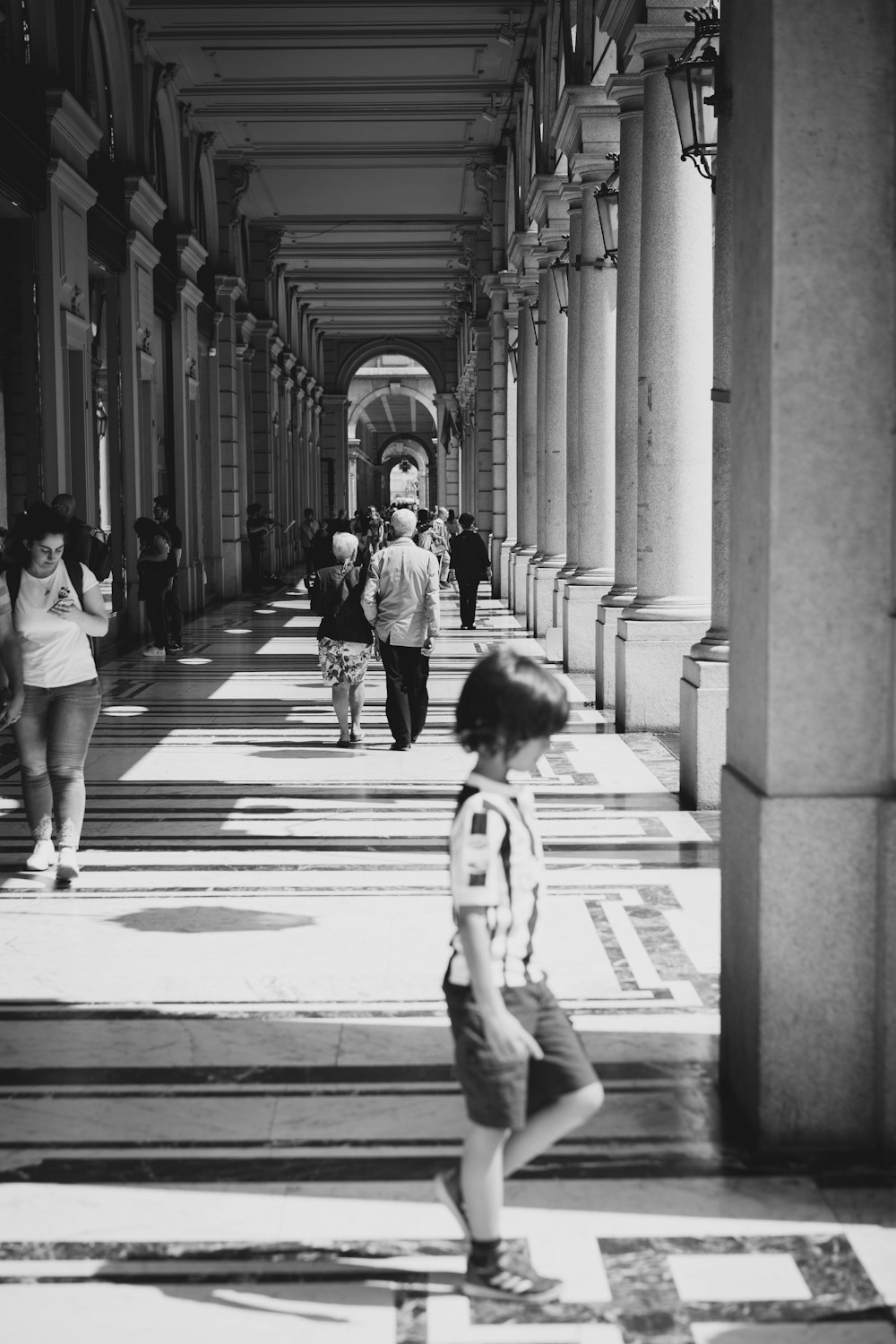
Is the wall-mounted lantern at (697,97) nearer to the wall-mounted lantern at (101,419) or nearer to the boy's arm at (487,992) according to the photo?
the boy's arm at (487,992)

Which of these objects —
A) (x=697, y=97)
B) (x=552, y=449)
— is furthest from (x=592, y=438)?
(x=697, y=97)

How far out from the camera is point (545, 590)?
61.9 feet

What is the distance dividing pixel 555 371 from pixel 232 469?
986 cm

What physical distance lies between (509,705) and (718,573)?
18.3ft

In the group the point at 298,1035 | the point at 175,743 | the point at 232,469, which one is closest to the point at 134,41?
the point at 232,469

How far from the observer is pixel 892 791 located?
13.4 feet

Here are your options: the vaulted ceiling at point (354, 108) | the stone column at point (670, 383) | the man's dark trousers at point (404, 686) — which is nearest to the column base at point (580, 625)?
the stone column at point (670, 383)

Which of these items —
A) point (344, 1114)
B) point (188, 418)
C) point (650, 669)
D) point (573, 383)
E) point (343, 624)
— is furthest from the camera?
point (188, 418)

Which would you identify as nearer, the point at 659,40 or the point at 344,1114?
the point at 344,1114

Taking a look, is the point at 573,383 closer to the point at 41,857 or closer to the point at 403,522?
the point at 403,522

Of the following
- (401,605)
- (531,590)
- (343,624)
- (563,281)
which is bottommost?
(531,590)

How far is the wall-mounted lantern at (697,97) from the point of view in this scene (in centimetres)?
845

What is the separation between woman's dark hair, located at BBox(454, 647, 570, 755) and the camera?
3.17m

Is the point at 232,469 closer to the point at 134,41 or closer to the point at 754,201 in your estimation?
the point at 134,41
